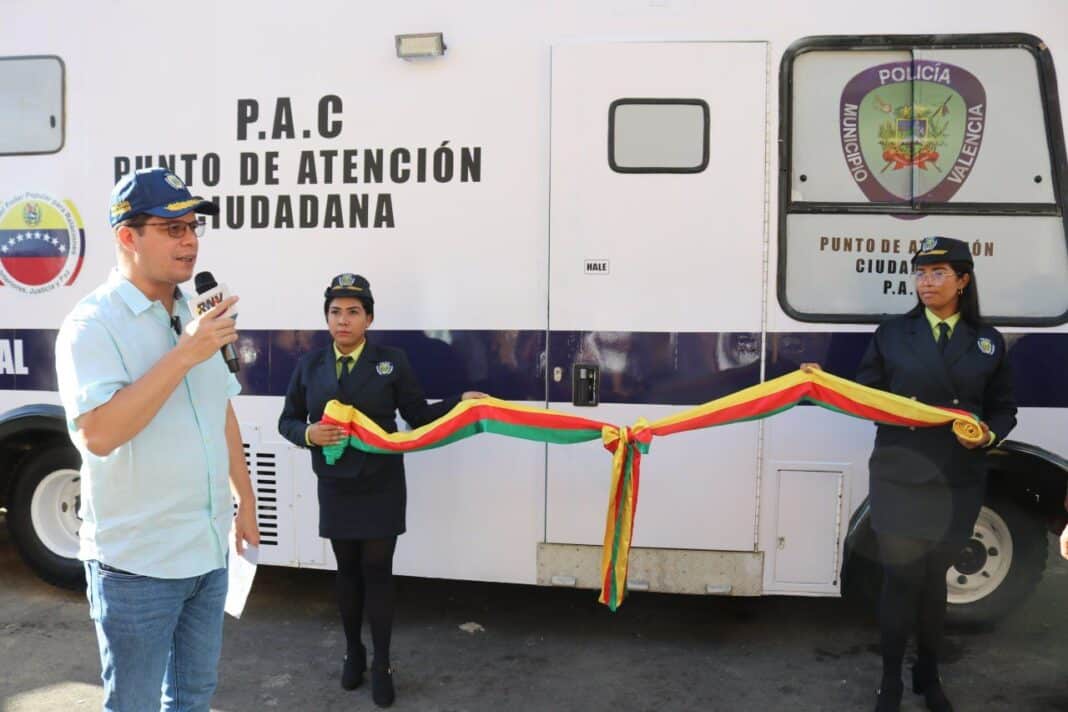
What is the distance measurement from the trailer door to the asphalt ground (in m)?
0.65

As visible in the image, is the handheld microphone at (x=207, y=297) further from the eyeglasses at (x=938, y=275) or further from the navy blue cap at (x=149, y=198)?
the eyeglasses at (x=938, y=275)

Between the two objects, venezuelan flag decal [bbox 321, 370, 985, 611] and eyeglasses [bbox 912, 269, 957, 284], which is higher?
eyeglasses [bbox 912, 269, 957, 284]

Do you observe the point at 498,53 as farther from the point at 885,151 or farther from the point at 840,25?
the point at 885,151

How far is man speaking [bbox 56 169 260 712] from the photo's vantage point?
205cm

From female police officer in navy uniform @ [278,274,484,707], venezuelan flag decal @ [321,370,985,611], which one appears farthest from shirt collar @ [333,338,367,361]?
venezuelan flag decal @ [321,370,985,611]

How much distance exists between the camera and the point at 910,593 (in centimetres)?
333

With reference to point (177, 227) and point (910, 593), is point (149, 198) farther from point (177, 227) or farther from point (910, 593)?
point (910, 593)

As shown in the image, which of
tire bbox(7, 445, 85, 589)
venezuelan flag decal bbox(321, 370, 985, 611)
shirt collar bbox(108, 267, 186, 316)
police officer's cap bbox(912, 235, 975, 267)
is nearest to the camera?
shirt collar bbox(108, 267, 186, 316)

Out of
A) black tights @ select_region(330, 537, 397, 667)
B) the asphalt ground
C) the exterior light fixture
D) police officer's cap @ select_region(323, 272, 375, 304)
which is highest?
the exterior light fixture

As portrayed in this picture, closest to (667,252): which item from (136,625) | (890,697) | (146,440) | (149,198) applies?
(890,697)

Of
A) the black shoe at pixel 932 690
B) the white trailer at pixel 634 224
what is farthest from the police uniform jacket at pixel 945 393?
the black shoe at pixel 932 690

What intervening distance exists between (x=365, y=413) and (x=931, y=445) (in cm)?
228

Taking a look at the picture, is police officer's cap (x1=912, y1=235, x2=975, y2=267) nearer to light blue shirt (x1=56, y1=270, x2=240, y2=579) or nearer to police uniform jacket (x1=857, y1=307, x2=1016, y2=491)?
police uniform jacket (x1=857, y1=307, x2=1016, y2=491)

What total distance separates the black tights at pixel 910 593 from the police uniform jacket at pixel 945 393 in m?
0.27
